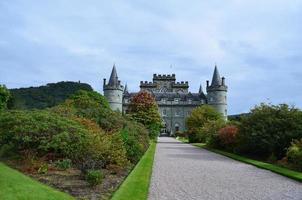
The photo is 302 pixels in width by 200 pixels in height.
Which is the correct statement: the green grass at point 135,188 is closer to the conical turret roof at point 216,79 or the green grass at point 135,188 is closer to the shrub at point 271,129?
the shrub at point 271,129

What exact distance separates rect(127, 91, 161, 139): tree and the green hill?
159ft

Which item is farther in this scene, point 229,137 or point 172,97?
point 172,97

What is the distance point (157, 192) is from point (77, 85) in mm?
112101

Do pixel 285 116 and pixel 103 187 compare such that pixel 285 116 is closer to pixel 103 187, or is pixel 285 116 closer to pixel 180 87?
pixel 103 187

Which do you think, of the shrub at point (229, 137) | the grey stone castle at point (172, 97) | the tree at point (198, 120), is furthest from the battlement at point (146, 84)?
the shrub at point (229, 137)

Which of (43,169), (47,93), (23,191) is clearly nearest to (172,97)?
(47,93)

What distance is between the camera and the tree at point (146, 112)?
47.7 meters

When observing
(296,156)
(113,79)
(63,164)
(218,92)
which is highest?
(113,79)

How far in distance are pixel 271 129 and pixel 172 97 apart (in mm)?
83549

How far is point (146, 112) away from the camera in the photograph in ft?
159

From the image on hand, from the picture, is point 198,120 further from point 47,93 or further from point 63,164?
point 47,93

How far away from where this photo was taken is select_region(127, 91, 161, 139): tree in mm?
47719

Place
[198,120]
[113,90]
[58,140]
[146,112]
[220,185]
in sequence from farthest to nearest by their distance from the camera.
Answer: [113,90] < [198,120] < [146,112] < [58,140] < [220,185]

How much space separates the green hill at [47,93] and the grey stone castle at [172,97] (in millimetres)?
13823
